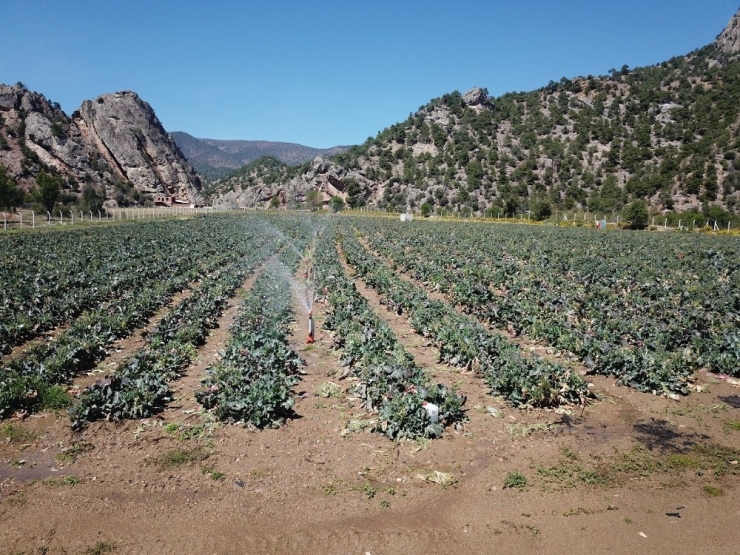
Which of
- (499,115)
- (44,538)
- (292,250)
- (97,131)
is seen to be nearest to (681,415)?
(44,538)

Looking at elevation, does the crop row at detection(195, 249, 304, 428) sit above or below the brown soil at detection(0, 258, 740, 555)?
above

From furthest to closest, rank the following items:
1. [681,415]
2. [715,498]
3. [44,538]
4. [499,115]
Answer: [499,115], [681,415], [715,498], [44,538]

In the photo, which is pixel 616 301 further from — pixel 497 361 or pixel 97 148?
pixel 97 148

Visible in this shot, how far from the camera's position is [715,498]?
5621 mm

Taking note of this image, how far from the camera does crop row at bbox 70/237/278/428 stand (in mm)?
7465

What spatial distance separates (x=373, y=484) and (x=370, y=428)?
139 cm

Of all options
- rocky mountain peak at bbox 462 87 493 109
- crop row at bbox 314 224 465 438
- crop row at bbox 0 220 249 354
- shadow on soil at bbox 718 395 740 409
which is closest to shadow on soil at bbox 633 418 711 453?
shadow on soil at bbox 718 395 740 409

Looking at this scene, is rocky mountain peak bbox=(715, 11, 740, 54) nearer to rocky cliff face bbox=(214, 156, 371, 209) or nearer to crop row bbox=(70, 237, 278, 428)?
rocky cliff face bbox=(214, 156, 371, 209)

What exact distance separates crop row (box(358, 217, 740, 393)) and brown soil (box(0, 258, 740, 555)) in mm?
1492

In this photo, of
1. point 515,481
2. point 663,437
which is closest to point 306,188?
point 663,437

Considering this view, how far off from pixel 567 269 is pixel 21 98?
142 meters

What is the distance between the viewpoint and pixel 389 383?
8.04 meters

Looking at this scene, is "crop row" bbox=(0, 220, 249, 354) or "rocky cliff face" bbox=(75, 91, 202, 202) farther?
"rocky cliff face" bbox=(75, 91, 202, 202)

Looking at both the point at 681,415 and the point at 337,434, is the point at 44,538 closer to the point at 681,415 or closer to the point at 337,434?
the point at 337,434
